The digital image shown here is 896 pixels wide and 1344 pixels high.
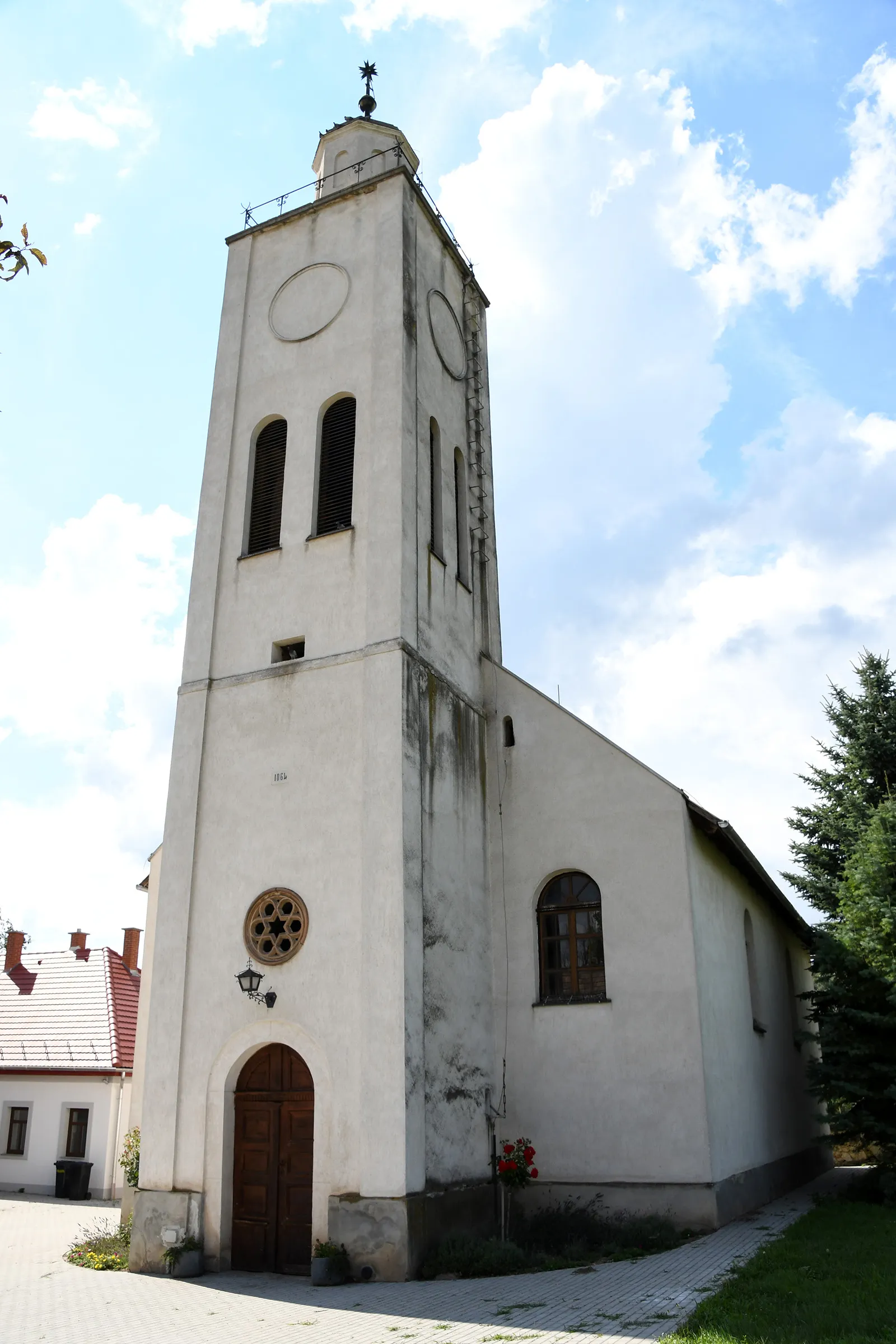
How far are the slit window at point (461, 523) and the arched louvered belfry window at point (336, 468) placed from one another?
2.46 m

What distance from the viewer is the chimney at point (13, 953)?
1087 inches

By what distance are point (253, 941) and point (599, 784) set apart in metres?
5.55

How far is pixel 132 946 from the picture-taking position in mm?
28516

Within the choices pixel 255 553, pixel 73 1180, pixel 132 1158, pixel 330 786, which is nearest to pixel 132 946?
pixel 73 1180

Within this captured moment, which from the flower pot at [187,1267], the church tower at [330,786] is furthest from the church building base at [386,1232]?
the flower pot at [187,1267]

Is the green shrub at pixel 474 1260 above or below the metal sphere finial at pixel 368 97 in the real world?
below

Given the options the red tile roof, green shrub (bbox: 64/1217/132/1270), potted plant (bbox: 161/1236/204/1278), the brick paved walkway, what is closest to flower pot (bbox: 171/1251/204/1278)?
potted plant (bbox: 161/1236/204/1278)

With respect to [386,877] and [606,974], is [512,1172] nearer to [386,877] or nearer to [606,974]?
[606,974]

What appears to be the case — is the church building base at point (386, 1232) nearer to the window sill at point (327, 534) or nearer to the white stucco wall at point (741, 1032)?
the white stucco wall at point (741, 1032)

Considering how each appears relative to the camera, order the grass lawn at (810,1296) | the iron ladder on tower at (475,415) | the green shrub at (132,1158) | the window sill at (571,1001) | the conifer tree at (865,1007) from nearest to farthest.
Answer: the grass lawn at (810,1296) → the green shrub at (132,1158) → the window sill at (571,1001) → the conifer tree at (865,1007) → the iron ladder on tower at (475,415)

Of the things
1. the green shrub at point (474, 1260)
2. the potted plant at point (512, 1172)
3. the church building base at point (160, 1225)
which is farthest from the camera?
the potted plant at point (512, 1172)

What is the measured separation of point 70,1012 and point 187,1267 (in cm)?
1440

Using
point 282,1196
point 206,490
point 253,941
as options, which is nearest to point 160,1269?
point 282,1196

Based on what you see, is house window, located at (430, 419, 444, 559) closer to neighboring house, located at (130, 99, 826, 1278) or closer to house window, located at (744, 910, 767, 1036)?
neighboring house, located at (130, 99, 826, 1278)
